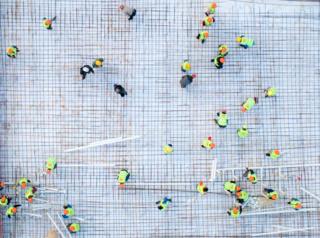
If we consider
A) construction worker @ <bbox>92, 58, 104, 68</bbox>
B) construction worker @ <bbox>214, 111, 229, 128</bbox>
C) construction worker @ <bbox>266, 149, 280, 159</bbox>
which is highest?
construction worker @ <bbox>92, 58, 104, 68</bbox>

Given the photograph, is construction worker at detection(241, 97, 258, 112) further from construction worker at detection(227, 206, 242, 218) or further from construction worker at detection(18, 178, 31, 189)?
construction worker at detection(18, 178, 31, 189)

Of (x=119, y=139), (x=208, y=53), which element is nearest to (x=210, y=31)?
(x=208, y=53)

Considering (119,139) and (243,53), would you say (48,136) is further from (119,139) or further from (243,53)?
(243,53)

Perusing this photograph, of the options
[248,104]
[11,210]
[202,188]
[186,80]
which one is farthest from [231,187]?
[11,210]

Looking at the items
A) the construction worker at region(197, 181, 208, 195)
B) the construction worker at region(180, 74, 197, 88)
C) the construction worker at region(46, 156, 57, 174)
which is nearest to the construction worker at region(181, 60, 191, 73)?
the construction worker at region(180, 74, 197, 88)

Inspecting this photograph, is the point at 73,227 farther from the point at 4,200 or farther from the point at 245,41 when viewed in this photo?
the point at 245,41

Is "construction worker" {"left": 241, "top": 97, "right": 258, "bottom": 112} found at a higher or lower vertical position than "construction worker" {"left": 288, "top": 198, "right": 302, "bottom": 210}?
higher
